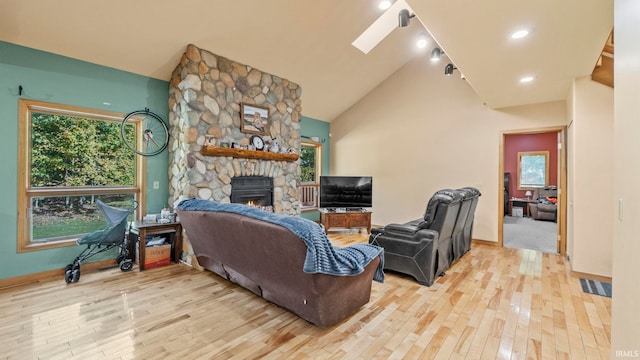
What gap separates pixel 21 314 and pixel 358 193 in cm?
504

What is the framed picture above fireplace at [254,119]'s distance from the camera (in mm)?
4336

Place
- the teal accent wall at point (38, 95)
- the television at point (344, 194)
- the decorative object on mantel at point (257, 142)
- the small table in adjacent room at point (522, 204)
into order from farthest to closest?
1. the small table in adjacent room at point (522, 204)
2. the television at point (344, 194)
3. the decorative object on mantel at point (257, 142)
4. the teal accent wall at point (38, 95)

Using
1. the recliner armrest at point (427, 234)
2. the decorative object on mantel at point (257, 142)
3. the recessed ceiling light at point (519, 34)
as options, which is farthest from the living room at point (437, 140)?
the recliner armrest at point (427, 234)

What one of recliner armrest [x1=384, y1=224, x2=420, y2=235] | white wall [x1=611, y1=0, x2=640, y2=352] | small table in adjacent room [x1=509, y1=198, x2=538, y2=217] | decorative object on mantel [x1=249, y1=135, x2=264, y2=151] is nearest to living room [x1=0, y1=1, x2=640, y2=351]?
white wall [x1=611, y1=0, x2=640, y2=352]

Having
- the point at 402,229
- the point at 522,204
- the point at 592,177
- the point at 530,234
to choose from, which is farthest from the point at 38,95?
the point at 522,204

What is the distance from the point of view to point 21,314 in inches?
97.0

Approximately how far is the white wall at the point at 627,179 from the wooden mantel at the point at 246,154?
3816 mm

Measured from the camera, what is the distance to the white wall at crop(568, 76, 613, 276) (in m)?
3.38

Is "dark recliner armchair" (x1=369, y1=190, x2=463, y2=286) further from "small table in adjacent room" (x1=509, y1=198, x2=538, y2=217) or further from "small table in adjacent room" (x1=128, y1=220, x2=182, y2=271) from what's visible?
"small table in adjacent room" (x1=509, y1=198, x2=538, y2=217)

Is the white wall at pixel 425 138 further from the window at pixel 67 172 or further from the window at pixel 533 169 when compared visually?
the window at pixel 533 169

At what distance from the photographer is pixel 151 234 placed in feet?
12.4

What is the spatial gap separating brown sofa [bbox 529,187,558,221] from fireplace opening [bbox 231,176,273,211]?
7.47m

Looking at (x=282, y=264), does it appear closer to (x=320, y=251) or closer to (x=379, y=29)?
(x=320, y=251)

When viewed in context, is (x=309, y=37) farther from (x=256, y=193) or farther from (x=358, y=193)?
(x=358, y=193)
